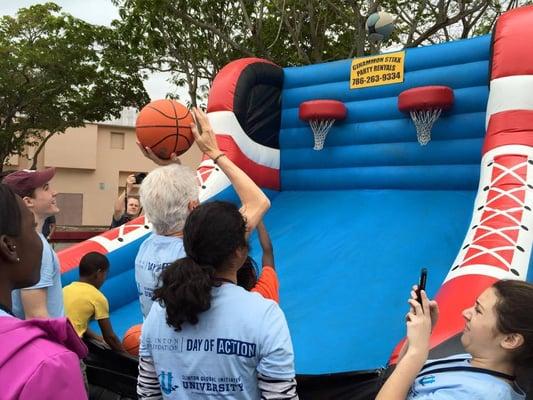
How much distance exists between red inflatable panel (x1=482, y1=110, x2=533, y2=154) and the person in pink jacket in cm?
274

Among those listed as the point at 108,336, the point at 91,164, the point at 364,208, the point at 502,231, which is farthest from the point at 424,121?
the point at 91,164

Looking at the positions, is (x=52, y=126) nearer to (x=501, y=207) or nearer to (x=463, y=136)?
(x=463, y=136)

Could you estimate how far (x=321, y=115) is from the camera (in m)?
4.28

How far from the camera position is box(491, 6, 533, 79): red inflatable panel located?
3137 mm

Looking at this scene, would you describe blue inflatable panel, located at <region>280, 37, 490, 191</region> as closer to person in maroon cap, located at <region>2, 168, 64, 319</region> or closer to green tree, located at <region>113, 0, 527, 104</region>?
person in maroon cap, located at <region>2, 168, 64, 319</region>

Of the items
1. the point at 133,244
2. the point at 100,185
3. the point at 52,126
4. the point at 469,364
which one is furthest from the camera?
the point at 100,185

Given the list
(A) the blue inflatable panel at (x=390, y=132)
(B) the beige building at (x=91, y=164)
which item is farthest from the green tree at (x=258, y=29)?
(B) the beige building at (x=91, y=164)

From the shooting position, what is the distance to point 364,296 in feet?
9.75

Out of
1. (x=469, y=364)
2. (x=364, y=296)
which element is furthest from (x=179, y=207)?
(x=364, y=296)

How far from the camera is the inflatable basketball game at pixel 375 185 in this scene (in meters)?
2.52

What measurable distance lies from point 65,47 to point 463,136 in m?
11.4

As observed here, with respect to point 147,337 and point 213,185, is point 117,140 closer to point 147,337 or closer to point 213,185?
point 213,185

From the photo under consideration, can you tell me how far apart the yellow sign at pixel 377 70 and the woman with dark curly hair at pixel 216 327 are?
314cm

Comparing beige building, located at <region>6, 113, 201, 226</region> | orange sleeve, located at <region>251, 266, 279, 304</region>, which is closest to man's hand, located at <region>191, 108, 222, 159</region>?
orange sleeve, located at <region>251, 266, 279, 304</region>
